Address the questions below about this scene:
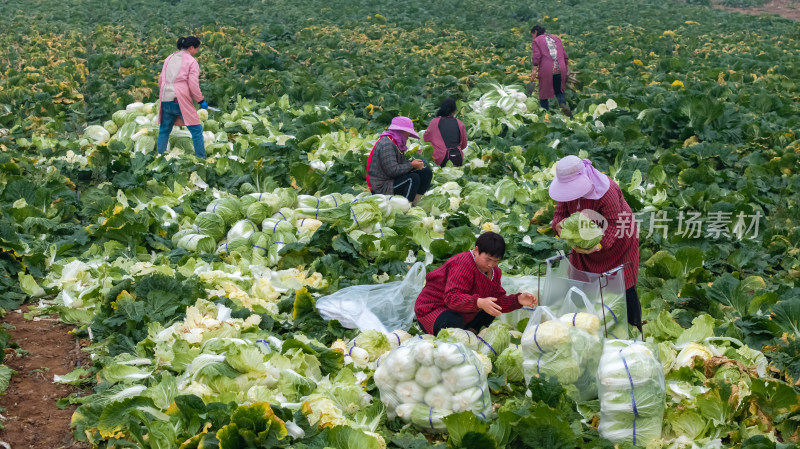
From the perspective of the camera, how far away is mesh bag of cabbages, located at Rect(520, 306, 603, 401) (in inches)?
164

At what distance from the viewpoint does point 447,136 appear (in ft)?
30.2

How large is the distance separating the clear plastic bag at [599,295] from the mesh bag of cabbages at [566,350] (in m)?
0.26

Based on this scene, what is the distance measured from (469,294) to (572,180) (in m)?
0.99

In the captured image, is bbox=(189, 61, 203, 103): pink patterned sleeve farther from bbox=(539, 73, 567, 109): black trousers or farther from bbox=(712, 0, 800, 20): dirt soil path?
bbox=(712, 0, 800, 20): dirt soil path

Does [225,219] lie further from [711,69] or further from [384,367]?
[711,69]

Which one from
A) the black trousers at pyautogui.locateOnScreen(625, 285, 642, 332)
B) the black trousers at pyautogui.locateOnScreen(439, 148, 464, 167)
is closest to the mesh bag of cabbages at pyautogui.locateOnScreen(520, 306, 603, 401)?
the black trousers at pyautogui.locateOnScreen(625, 285, 642, 332)

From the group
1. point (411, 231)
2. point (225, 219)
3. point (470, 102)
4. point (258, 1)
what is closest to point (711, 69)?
point (470, 102)

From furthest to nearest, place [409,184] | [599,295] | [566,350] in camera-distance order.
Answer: [409,184], [599,295], [566,350]

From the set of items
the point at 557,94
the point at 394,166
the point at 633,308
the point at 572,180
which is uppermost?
the point at 572,180

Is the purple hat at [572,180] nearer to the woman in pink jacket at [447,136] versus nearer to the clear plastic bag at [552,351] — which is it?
the clear plastic bag at [552,351]

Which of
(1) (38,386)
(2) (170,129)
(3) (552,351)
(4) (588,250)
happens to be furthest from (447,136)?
(1) (38,386)

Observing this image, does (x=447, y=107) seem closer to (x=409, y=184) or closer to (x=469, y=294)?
(x=409, y=184)

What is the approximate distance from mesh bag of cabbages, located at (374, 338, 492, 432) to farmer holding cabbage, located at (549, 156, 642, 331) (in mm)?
1343

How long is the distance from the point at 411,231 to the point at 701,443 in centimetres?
346
